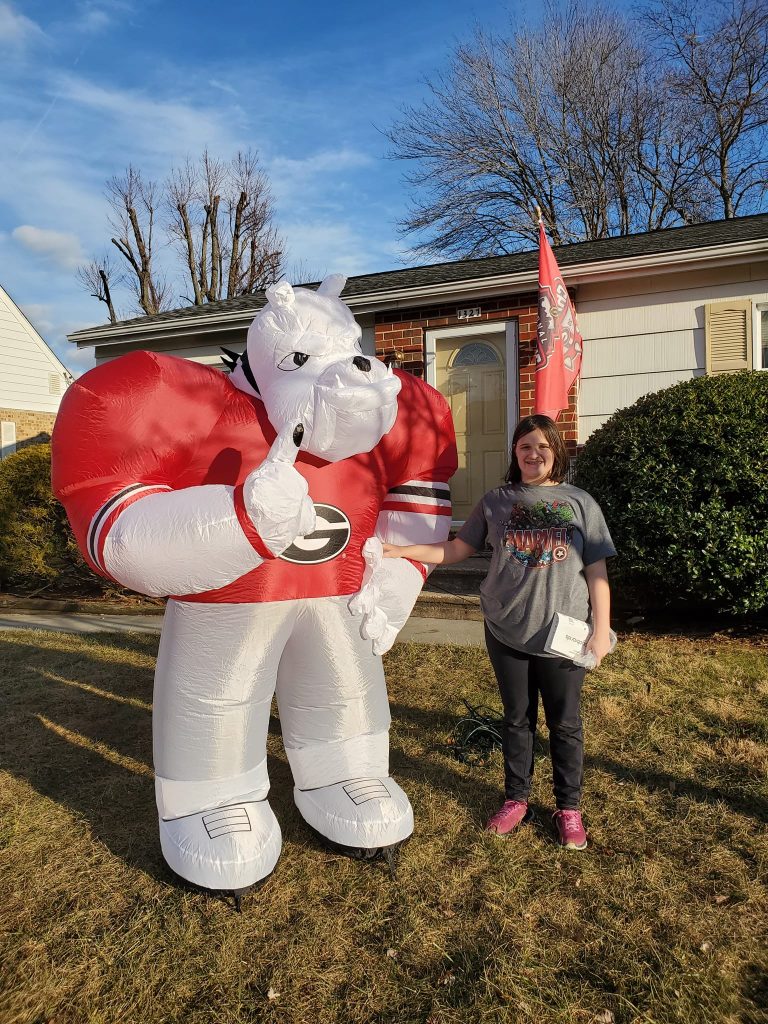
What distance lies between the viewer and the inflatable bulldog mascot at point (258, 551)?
6.57 feet

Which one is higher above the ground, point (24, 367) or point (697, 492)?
point (24, 367)

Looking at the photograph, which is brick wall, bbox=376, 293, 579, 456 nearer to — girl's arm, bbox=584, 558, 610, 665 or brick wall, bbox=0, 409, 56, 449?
girl's arm, bbox=584, 558, 610, 665

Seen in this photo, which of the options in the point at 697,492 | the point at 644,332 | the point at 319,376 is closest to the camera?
the point at 319,376

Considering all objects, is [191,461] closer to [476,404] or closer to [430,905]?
[430,905]

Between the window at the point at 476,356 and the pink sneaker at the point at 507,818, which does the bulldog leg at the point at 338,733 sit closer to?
the pink sneaker at the point at 507,818

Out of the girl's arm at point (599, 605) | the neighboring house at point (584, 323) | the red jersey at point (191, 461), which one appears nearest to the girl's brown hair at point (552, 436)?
the girl's arm at point (599, 605)

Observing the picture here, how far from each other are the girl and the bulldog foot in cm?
97

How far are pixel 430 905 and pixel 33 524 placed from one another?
6.98 metres

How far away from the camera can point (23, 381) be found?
15609 millimetres

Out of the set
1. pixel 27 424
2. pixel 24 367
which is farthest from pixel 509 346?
pixel 24 367

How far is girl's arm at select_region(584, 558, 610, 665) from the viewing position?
253 cm

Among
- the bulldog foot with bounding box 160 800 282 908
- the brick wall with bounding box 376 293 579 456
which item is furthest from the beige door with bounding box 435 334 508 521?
the bulldog foot with bounding box 160 800 282 908

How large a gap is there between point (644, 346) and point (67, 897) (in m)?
6.62

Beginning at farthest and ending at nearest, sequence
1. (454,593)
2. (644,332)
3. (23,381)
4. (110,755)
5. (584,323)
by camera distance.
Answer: (23,381) < (584,323) < (644,332) < (454,593) < (110,755)
